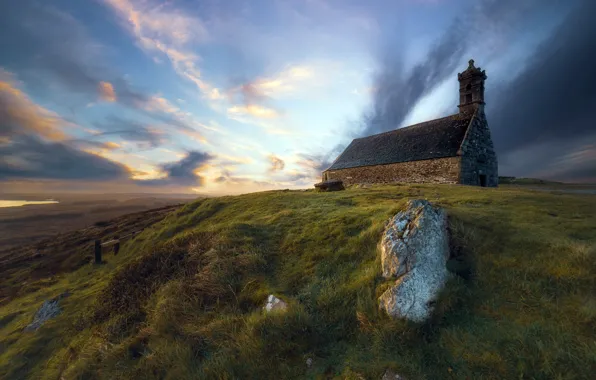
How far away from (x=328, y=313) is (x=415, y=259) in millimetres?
2318

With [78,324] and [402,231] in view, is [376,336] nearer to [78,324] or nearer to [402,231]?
[402,231]

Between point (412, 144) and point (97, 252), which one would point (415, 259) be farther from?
point (412, 144)

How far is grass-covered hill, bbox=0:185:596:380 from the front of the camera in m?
4.36

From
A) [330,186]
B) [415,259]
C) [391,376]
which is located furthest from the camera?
[330,186]

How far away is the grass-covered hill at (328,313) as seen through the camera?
4359 millimetres

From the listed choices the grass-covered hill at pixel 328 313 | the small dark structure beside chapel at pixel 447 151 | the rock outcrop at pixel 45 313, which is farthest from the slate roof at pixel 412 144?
the rock outcrop at pixel 45 313

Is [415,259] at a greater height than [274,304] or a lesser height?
greater

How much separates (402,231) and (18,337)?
13.8 meters

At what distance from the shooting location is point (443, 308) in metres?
5.09

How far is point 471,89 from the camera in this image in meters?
29.5

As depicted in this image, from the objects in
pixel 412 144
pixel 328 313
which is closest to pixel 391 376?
pixel 328 313

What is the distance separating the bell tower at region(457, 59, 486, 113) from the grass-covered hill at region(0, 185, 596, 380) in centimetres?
2291

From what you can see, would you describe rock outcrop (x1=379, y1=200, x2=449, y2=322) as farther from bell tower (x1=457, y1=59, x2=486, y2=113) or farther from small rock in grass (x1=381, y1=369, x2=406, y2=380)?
bell tower (x1=457, y1=59, x2=486, y2=113)

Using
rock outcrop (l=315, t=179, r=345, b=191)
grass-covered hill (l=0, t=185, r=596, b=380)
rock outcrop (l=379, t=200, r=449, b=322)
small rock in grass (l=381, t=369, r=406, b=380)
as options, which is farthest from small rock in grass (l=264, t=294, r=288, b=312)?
rock outcrop (l=315, t=179, r=345, b=191)
